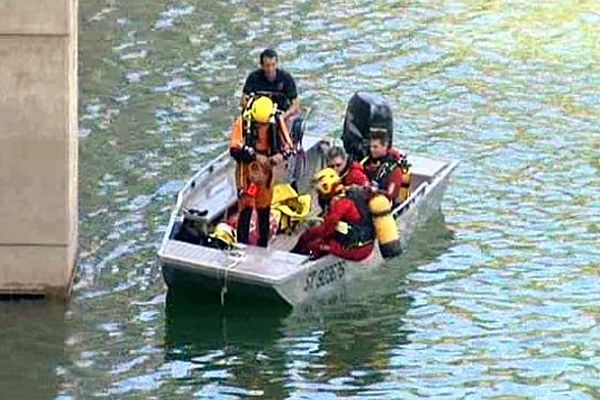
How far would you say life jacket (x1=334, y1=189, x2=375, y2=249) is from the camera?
16219mm

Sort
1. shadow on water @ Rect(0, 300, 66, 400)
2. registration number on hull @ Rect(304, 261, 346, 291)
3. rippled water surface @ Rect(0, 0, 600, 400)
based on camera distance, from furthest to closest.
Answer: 1. registration number on hull @ Rect(304, 261, 346, 291)
2. rippled water surface @ Rect(0, 0, 600, 400)
3. shadow on water @ Rect(0, 300, 66, 400)

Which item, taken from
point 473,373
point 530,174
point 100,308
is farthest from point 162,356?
point 530,174

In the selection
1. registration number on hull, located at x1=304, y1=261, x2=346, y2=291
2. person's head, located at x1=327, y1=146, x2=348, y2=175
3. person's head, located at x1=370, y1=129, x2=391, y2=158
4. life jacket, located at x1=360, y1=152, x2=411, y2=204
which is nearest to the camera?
registration number on hull, located at x1=304, y1=261, x2=346, y2=291

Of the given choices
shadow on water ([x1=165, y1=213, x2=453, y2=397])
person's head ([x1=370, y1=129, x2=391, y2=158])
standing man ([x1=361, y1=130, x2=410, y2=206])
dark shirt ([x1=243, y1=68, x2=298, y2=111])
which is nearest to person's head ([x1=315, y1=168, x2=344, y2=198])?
standing man ([x1=361, y1=130, x2=410, y2=206])

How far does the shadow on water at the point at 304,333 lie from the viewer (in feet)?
49.5

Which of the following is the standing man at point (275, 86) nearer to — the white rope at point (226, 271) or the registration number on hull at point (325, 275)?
the registration number on hull at point (325, 275)

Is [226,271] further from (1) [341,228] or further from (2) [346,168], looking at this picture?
(2) [346,168]

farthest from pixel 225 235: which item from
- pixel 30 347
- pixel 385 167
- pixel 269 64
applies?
pixel 269 64

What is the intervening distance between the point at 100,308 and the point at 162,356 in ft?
3.50

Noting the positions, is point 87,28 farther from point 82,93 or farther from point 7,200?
point 7,200

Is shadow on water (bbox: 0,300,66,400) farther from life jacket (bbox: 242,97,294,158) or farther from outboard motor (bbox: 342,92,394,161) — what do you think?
outboard motor (bbox: 342,92,394,161)

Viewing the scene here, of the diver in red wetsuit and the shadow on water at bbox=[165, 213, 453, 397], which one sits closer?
the shadow on water at bbox=[165, 213, 453, 397]

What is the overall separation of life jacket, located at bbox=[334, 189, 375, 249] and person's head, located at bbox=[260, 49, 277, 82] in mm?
2082

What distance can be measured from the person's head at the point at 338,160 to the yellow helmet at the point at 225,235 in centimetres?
116
